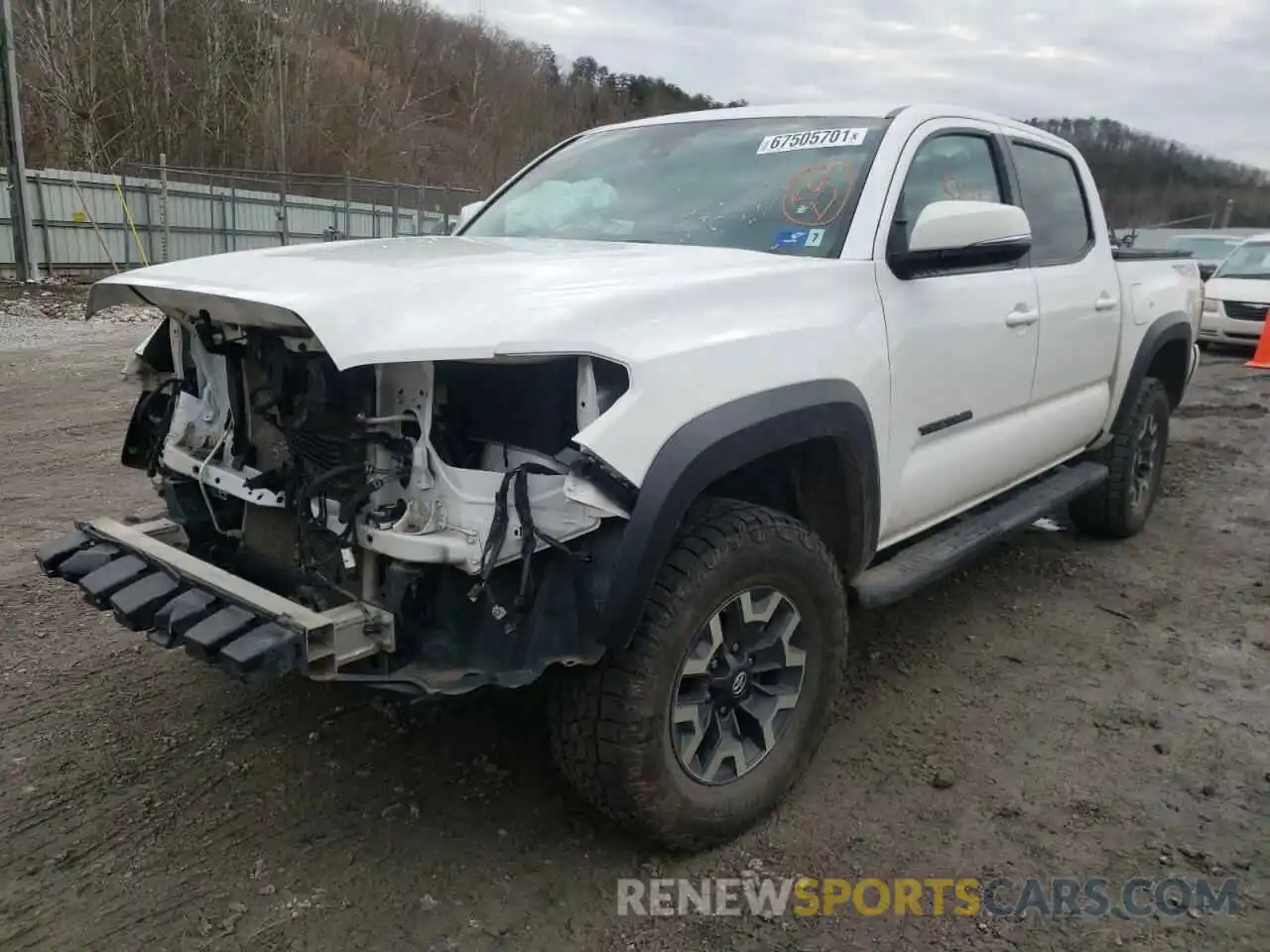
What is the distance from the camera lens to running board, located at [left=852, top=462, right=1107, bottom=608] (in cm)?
319

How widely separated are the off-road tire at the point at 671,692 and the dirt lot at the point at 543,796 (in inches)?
6.5

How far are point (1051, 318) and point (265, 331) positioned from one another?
9.82ft

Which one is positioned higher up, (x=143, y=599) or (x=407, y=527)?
(x=407, y=527)

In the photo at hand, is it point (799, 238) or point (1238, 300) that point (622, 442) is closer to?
point (799, 238)

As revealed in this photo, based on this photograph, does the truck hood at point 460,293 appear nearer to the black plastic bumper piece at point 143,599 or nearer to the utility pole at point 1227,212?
the black plastic bumper piece at point 143,599

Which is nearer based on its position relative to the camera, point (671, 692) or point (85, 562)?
point (671, 692)

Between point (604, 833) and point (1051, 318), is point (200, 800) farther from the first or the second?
point (1051, 318)

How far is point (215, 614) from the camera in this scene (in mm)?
2283

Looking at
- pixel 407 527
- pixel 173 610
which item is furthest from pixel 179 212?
pixel 407 527

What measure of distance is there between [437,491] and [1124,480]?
4.15m

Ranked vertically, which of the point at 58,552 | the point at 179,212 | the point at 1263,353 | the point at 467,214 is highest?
the point at 467,214

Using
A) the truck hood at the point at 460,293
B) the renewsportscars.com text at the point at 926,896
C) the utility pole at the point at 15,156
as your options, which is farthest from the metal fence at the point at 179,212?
the renewsportscars.com text at the point at 926,896

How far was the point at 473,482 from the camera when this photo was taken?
223 cm

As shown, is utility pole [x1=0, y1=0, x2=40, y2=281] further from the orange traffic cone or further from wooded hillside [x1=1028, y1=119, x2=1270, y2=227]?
the orange traffic cone
